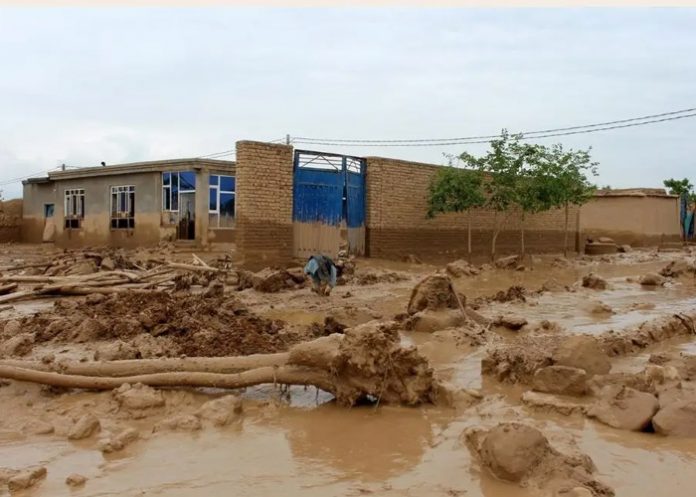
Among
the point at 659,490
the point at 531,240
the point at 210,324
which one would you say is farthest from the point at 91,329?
the point at 531,240

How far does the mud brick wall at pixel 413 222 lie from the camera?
16484 mm

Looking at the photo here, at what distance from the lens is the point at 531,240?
2283cm

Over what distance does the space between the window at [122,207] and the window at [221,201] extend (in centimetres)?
350

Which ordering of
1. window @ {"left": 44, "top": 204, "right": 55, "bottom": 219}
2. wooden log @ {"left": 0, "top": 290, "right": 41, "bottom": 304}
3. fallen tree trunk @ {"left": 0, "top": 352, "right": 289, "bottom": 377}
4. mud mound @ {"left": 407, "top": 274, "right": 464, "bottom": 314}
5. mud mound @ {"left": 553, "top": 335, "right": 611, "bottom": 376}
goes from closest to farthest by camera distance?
fallen tree trunk @ {"left": 0, "top": 352, "right": 289, "bottom": 377} < mud mound @ {"left": 553, "top": 335, "right": 611, "bottom": 376} < mud mound @ {"left": 407, "top": 274, "right": 464, "bottom": 314} < wooden log @ {"left": 0, "top": 290, "right": 41, "bottom": 304} < window @ {"left": 44, "top": 204, "right": 55, "bottom": 219}

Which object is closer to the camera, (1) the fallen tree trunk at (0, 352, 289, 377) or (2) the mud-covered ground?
(2) the mud-covered ground

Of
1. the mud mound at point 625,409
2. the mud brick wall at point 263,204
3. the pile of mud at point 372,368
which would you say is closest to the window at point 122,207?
the mud brick wall at point 263,204

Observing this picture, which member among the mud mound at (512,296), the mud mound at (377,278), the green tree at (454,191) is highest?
the green tree at (454,191)

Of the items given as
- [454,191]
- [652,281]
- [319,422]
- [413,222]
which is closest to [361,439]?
[319,422]

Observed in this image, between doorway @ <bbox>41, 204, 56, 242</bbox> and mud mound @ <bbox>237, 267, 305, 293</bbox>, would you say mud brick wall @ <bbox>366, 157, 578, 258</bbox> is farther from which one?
doorway @ <bbox>41, 204, 56, 242</bbox>

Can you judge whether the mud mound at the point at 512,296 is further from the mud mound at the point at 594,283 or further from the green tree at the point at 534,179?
the green tree at the point at 534,179

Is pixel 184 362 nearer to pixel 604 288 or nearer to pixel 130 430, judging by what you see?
pixel 130 430

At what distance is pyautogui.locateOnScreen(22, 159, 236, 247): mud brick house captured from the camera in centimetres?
2120

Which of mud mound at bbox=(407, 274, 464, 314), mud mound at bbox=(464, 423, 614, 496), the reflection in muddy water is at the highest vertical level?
mud mound at bbox=(407, 274, 464, 314)

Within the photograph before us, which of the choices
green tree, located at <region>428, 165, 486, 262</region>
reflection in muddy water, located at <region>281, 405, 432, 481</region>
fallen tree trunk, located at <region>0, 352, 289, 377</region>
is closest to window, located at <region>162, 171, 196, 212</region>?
green tree, located at <region>428, 165, 486, 262</region>
